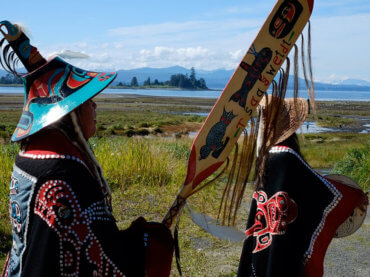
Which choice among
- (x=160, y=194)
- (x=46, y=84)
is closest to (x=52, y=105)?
(x=46, y=84)

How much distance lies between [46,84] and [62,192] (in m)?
0.57

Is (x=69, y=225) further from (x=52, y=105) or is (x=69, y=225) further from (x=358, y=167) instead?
(x=358, y=167)

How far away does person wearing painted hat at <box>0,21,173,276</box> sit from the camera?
6.53ft

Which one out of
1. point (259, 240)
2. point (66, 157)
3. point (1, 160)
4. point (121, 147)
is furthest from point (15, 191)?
point (121, 147)

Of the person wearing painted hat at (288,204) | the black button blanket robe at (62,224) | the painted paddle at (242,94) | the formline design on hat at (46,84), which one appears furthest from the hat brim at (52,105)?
the person wearing painted hat at (288,204)

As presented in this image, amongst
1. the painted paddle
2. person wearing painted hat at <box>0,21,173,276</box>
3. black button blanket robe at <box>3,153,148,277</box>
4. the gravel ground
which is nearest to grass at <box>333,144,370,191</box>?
the gravel ground

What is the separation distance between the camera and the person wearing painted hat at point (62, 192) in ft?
6.53

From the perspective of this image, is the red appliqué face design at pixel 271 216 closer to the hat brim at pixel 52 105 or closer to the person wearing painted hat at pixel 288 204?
the person wearing painted hat at pixel 288 204

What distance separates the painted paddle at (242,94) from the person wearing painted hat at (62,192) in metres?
0.52

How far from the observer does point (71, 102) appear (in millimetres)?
2102

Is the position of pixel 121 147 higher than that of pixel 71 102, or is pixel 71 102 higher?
pixel 71 102

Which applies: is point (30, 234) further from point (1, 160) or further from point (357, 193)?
point (1, 160)

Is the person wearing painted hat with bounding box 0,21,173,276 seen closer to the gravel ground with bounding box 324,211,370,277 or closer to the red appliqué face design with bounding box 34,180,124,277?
the red appliqué face design with bounding box 34,180,124,277

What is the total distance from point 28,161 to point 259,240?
160 cm
